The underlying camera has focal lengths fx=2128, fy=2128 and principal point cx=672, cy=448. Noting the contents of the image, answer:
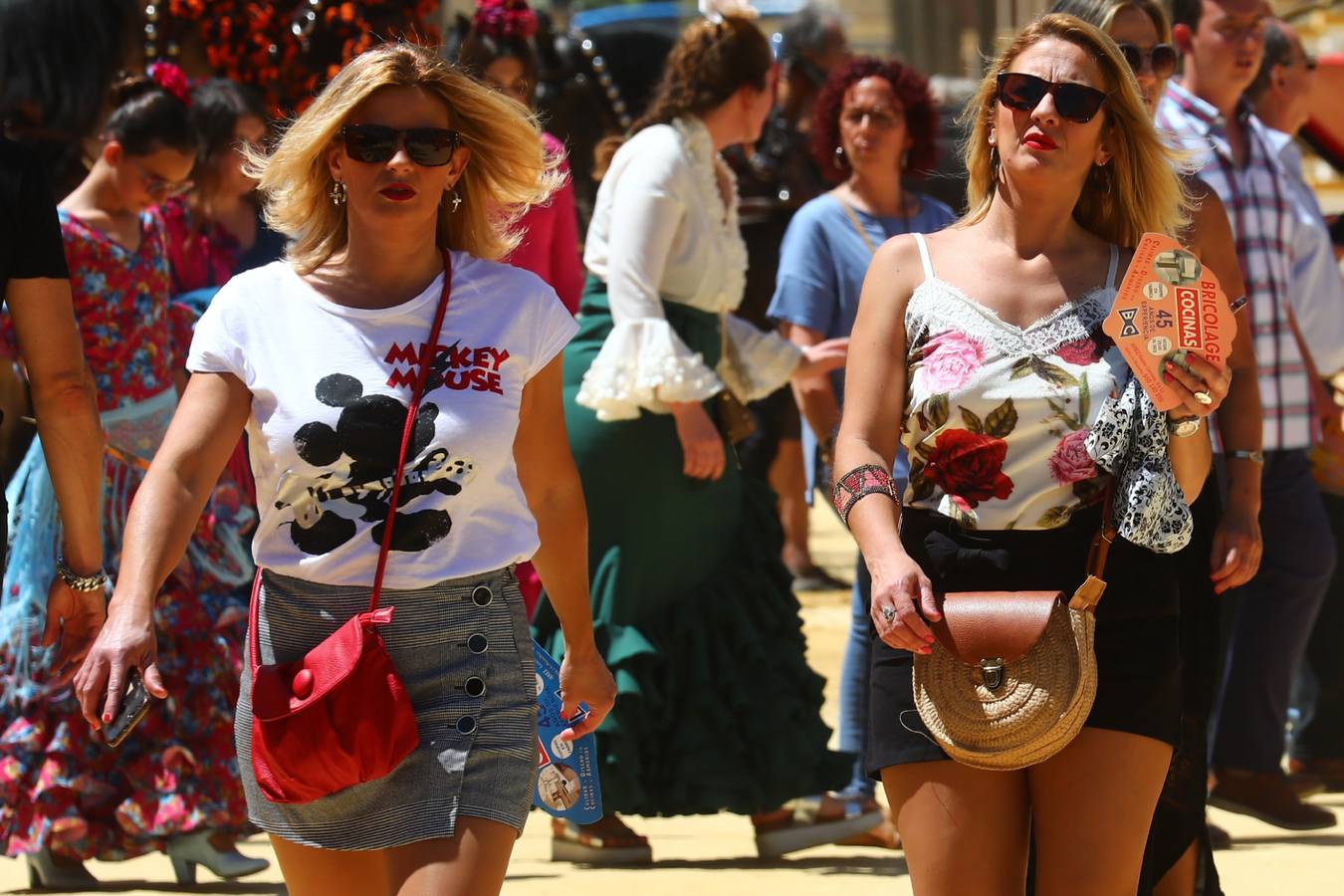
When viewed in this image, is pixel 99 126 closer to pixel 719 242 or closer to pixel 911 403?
pixel 719 242

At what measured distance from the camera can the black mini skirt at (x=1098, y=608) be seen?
3.54 m

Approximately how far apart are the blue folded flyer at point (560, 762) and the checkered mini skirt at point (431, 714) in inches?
10.7

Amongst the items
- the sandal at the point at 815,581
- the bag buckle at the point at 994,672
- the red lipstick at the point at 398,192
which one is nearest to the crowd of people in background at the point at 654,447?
the red lipstick at the point at 398,192

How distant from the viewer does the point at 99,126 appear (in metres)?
6.51

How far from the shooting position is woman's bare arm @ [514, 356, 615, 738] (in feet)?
11.9

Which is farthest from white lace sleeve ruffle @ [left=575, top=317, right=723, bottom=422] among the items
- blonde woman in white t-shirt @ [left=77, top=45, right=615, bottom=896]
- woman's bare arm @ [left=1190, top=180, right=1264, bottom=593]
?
blonde woman in white t-shirt @ [left=77, top=45, right=615, bottom=896]

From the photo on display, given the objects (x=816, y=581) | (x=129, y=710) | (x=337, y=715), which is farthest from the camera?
(x=816, y=581)

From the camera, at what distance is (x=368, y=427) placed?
10.9 ft

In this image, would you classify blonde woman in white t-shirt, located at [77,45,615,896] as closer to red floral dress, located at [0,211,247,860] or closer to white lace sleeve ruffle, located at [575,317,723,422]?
white lace sleeve ruffle, located at [575,317,723,422]

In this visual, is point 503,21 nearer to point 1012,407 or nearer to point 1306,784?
point 1012,407

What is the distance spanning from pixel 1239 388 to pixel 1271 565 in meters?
1.94

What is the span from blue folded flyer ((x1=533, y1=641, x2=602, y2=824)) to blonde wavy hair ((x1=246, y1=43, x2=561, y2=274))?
770 millimetres

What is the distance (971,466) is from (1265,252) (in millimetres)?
2620

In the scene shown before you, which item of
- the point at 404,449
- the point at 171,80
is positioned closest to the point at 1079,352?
the point at 404,449
